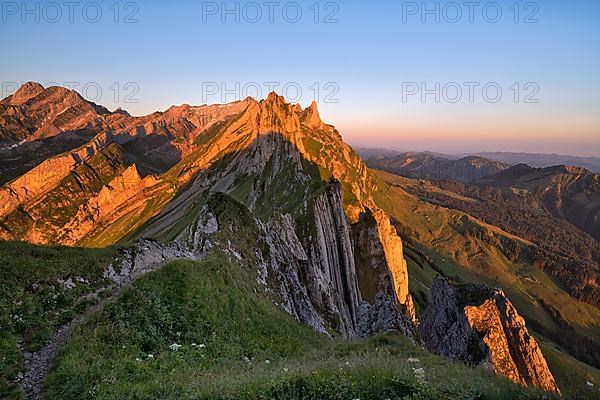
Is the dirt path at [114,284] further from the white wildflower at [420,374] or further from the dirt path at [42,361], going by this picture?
the white wildflower at [420,374]

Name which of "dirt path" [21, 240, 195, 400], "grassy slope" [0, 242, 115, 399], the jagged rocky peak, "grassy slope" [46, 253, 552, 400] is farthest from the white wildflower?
the jagged rocky peak

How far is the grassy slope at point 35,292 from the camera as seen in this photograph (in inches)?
555

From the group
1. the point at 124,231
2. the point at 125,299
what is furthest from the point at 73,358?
the point at 124,231

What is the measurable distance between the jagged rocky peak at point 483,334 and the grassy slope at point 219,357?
1239 inches

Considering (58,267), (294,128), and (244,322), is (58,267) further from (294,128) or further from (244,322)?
(294,128)

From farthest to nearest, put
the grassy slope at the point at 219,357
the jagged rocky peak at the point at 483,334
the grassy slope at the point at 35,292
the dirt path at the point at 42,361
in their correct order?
the jagged rocky peak at the point at 483,334 → the grassy slope at the point at 35,292 → the dirt path at the point at 42,361 → the grassy slope at the point at 219,357

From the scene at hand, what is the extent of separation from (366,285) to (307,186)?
29.7 m

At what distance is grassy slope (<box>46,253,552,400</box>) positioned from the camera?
33.4 feet

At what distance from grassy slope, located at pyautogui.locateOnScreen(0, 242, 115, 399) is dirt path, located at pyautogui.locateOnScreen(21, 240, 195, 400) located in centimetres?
35

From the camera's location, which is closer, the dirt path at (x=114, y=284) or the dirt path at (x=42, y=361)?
the dirt path at (x=42, y=361)

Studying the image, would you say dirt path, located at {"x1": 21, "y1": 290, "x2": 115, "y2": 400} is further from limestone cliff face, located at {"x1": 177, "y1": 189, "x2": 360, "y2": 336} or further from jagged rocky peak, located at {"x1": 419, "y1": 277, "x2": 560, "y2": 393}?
jagged rocky peak, located at {"x1": 419, "y1": 277, "x2": 560, "y2": 393}

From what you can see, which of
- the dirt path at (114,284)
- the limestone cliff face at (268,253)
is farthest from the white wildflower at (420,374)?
the limestone cliff face at (268,253)

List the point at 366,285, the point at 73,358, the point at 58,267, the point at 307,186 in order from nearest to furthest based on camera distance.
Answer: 1. the point at 73,358
2. the point at 58,267
3. the point at 366,285
4. the point at 307,186

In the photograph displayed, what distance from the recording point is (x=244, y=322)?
22.8 m
